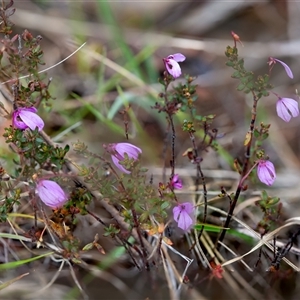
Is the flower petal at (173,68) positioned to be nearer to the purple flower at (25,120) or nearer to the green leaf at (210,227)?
the purple flower at (25,120)

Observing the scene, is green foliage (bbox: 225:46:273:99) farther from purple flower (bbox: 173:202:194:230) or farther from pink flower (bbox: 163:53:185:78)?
purple flower (bbox: 173:202:194:230)

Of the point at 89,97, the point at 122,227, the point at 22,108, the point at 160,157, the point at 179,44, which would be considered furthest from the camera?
the point at 179,44

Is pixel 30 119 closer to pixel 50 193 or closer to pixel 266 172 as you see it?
pixel 50 193

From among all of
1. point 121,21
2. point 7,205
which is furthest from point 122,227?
point 121,21

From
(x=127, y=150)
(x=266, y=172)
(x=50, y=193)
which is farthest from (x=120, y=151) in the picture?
(x=266, y=172)

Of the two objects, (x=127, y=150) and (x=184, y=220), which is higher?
(x=127, y=150)

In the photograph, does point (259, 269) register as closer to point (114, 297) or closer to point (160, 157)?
point (114, 297)

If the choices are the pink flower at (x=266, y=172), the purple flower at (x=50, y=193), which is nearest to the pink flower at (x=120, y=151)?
the purple flower at (x=50, y=193)

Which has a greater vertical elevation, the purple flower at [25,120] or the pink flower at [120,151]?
the purple flower at [25,120]
